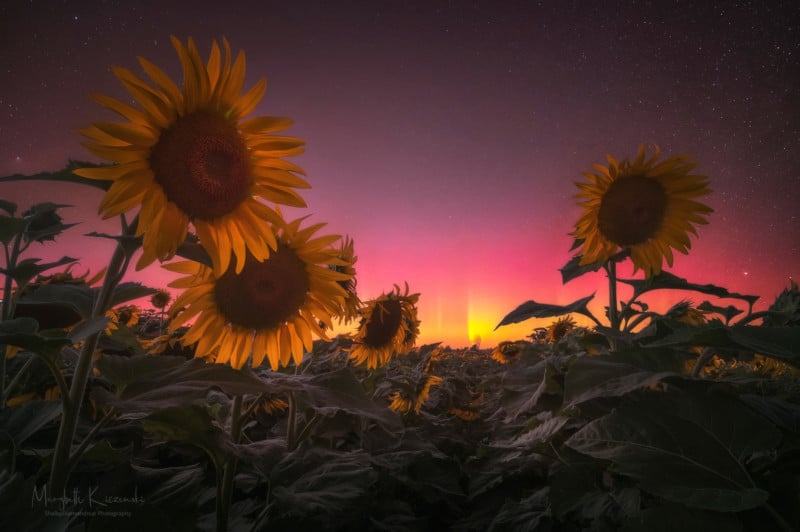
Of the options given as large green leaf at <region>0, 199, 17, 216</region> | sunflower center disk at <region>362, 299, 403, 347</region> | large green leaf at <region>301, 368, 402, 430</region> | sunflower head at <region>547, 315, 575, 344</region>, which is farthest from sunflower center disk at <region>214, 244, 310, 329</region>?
sunflower head at <region>547, 315, 575, 344</region>

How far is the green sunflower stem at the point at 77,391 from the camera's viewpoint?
3.99ft

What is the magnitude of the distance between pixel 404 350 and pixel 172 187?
270cm

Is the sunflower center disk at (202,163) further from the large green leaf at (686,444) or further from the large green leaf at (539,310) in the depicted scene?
the large green leaf at (539,310)

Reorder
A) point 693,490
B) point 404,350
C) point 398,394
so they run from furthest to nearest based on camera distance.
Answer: point 398,394
point 404,350
point 693,490

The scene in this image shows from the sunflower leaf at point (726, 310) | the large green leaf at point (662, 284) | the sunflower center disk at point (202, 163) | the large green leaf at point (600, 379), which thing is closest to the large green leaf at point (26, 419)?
the sunflower center disk at point (202, 163)

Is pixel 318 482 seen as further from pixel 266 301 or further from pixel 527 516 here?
pixel 527 516

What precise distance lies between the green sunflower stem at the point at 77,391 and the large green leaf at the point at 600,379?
1506 millimetres

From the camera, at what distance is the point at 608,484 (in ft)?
5.98

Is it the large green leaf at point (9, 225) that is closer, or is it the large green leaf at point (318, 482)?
the large green leaf at point (318, 482)

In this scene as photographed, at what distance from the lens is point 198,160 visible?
1.50m

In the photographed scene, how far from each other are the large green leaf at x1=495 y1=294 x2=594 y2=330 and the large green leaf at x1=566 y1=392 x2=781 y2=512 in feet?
3.62

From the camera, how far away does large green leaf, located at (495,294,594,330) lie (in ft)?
7.83

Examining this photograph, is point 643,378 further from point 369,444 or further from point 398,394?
point 398,394

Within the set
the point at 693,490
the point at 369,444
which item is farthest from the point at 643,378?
the point at 369,444
